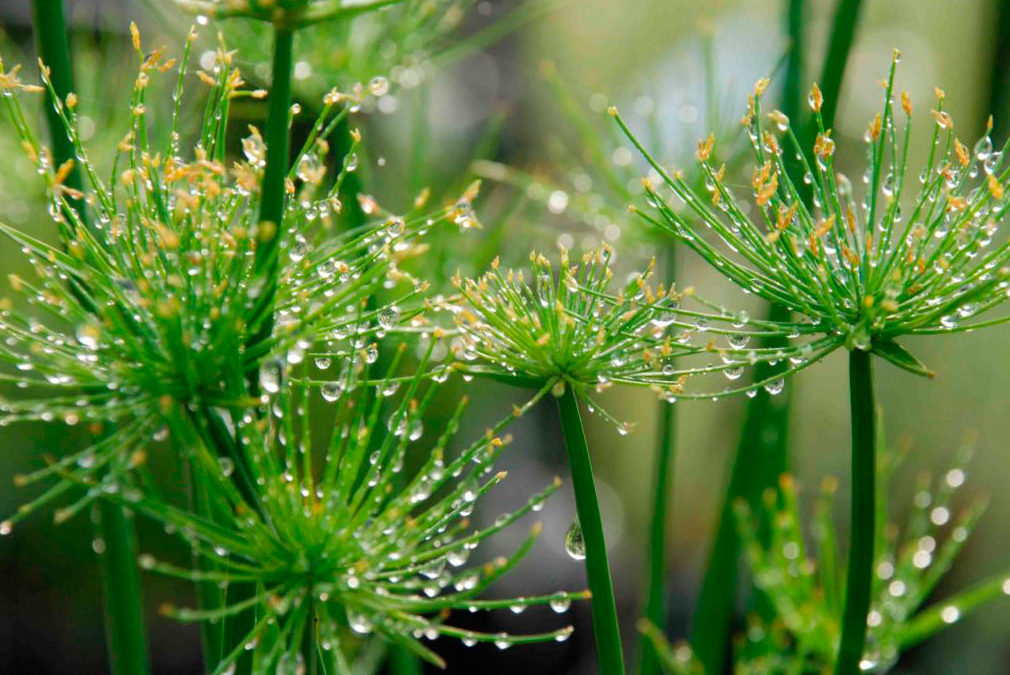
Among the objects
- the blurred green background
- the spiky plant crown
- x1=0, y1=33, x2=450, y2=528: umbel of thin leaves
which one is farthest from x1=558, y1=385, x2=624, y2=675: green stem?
the blurred green background

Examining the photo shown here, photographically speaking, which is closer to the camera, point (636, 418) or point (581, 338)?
point (581, 338)

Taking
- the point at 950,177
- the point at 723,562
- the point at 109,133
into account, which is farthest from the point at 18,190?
the point at 950,177

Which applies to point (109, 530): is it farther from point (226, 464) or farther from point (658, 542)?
point (658, 542)

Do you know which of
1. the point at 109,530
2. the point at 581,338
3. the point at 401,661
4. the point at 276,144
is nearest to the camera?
the point at 276,144

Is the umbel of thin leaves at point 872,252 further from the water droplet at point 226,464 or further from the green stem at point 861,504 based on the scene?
the water droplet at point 226,464

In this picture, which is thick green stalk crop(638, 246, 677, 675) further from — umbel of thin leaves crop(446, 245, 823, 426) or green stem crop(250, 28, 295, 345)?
green stem crop(250, 28, 295, 345)

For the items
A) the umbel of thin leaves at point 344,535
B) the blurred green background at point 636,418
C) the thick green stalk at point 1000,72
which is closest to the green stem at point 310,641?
the umbel of thin leaves at point 344,535

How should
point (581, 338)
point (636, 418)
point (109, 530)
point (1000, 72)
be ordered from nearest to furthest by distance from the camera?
1. point (581, 338)
2. point (109, 530)
3. point (1000, 72)
4. point (636, 418)

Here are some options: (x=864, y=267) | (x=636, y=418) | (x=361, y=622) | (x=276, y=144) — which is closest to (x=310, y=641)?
(x=361, y=622)
